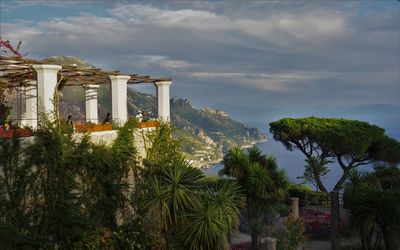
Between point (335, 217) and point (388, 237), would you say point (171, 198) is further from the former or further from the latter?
point (388, 237)

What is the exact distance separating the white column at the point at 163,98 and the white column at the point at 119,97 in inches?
123

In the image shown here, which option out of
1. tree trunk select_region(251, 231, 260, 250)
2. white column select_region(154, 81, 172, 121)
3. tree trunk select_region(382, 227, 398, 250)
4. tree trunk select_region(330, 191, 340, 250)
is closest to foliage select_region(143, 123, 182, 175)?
white column select_region(154, 81, 172, 121)

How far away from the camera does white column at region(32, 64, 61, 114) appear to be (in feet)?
48.2

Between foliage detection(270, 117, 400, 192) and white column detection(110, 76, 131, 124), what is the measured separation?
17.8 m

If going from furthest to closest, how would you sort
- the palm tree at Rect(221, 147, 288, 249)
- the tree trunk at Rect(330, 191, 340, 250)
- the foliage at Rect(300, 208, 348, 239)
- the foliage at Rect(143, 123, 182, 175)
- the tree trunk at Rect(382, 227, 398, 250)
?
the foliage at Rect(300, 208, 348, 239), the palm tree at Rect(221, 147, 288, 249), the foliage at Rect(143, 123, 182, 175), the tree trunk at Rect(382, 227, 398, 250), the tree trunk at Rect(330, 191, 340, 250)

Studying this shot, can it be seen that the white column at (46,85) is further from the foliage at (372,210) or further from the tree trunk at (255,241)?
the foliage at (372,210)

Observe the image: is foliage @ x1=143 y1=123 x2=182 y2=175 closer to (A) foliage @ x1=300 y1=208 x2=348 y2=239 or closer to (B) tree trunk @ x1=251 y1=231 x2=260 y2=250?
(B) tree trunk @ x1=251 y1=231 x2=260 y2=250

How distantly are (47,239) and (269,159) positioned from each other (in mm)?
12087

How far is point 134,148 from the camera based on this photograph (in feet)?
58.4

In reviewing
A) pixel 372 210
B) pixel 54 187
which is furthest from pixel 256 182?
pixel 54 187

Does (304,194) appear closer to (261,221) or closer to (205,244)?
(261,221)

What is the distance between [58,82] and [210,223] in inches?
342

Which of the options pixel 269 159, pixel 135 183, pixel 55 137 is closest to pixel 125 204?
pixel 135 183

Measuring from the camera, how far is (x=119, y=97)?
1962cm
